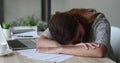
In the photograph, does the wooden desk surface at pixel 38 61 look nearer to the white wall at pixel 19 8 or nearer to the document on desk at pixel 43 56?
the document on desk at pixel 43 56

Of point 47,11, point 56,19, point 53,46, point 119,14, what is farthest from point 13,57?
point 119,14

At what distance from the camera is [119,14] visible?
366cm

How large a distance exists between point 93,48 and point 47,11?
6.87ft

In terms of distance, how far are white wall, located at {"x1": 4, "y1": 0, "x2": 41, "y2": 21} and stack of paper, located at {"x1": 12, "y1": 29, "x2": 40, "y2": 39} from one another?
3.73ft

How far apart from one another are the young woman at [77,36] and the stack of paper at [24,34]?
407 millimetres

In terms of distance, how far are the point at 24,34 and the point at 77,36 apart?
2.60ft

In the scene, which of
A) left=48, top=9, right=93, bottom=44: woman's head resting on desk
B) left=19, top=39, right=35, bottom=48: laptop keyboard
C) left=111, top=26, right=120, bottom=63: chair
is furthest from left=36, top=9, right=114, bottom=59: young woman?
left=111, top=26, right=120, bottom=63: chair

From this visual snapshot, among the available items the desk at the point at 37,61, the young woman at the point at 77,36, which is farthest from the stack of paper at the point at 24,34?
the desk at the point at 37,61

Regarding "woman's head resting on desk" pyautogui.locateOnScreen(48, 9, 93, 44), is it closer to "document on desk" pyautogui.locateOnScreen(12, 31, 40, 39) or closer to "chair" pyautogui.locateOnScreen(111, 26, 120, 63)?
"chair" pyautogui.locateOnScreen(111, 26, 120, 63)

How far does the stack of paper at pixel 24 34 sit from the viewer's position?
2.24 meters

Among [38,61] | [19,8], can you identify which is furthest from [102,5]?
[38,61]

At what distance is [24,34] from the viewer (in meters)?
2.33

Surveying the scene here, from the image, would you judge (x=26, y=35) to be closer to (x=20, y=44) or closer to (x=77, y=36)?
(x=20, y=44)

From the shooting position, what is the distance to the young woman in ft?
5.16
